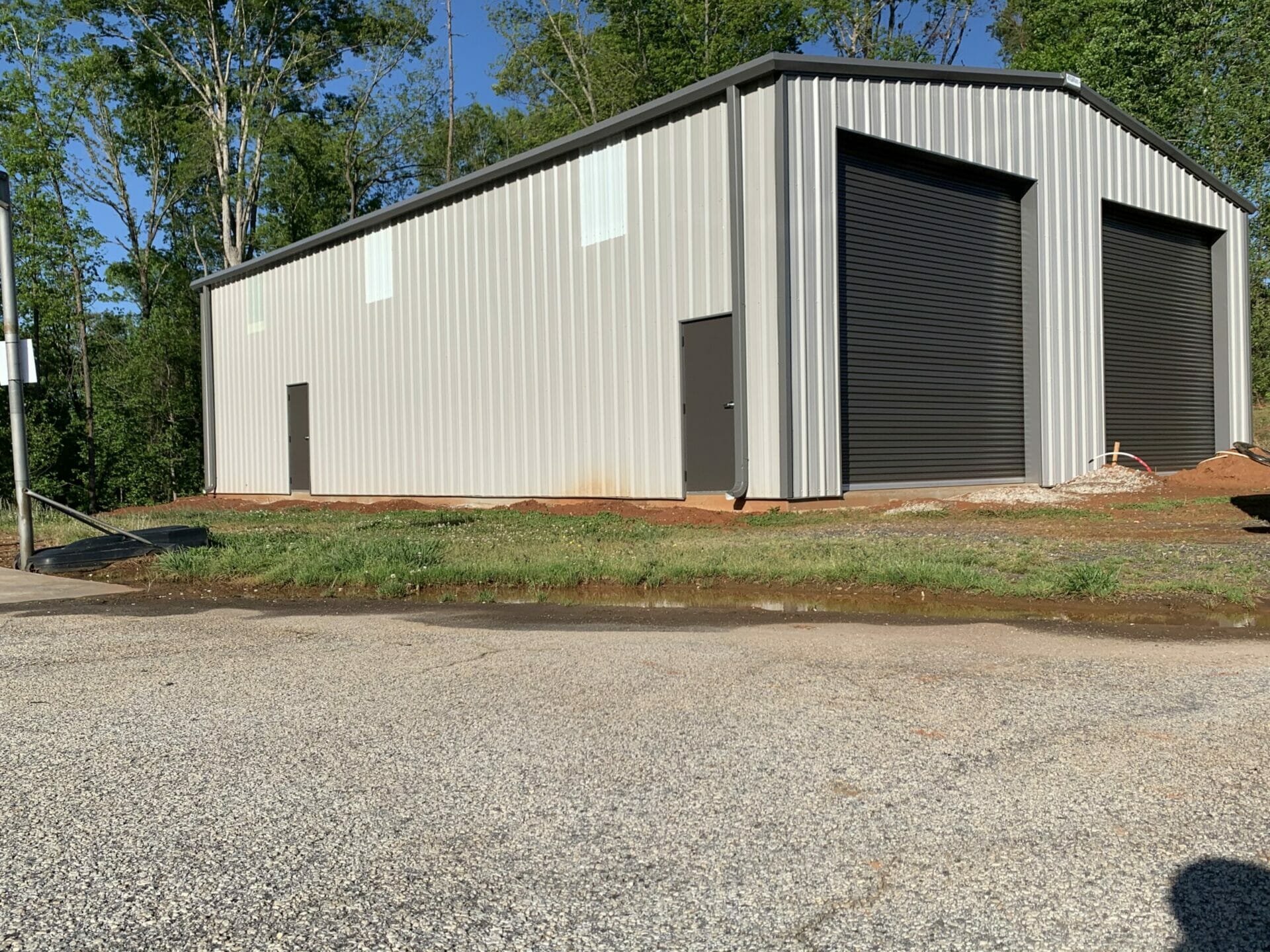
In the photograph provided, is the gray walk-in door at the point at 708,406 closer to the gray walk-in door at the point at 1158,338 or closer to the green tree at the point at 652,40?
the gray walk-in door at the point at 1158,338

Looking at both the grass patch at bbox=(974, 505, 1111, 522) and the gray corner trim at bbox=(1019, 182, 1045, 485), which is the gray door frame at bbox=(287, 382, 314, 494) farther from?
the grass patch at bbox=(974, 505, 1111, 522)

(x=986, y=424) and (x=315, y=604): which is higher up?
(x=986, y=424)

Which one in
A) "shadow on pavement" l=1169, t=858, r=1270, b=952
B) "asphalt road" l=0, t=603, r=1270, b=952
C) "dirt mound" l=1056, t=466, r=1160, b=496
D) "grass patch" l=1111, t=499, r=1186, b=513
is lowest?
"shadow on pavement" l=1169, t=858, r=1270, b=952

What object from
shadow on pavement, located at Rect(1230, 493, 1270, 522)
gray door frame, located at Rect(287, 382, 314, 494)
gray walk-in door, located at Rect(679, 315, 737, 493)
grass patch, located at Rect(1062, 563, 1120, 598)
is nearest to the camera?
grass patch, located at Rect(1062, 563, 1120, 598)

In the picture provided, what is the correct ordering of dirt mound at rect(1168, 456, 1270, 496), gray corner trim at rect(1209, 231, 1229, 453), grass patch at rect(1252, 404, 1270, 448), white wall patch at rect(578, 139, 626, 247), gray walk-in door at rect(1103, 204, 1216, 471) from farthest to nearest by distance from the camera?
grass patch at rect(1252, 404, 1270, 448)
gray corner trim at rect(1209, 231, 1229, 453)
gray walk-in door at rect(1103, 204, 1216, 471)
dirt mound at rect(1168, 456, 1270, 496)
white wall patch at rect(578, 139, 626, 247)

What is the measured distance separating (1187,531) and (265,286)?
66.5 ft

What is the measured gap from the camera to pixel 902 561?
8508 mm

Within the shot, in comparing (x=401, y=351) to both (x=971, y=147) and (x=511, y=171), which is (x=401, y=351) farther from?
(x=971, y=147)

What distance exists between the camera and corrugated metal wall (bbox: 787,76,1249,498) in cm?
1406

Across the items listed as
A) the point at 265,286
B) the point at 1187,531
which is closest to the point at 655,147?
the point at 1187,531

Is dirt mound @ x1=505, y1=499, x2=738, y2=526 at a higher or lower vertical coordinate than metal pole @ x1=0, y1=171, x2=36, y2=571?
lower

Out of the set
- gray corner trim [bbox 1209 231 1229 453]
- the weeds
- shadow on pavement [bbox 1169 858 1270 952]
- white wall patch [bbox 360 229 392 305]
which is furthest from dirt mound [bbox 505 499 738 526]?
gray corner trim [bbox 1209 231 1229 453]

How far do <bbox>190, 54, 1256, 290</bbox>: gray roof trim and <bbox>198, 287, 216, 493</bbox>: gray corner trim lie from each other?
452cm

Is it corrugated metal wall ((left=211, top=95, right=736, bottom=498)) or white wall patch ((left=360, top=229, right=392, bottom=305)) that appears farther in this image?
white wall patch ((left=360, top=229, right=392, bottom=305))
